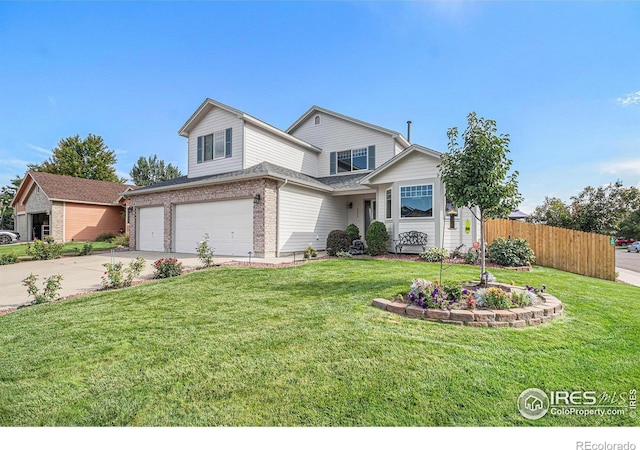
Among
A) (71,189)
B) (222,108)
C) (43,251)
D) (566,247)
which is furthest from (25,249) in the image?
(566,247)

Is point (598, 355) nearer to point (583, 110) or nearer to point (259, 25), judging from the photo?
point (583, 110)

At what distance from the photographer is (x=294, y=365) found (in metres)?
2.85

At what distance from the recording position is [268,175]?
1141cm

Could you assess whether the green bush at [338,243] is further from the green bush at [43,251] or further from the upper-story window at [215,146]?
the green bush at [43,251]

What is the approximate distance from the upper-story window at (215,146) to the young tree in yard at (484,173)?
1118 centimetres

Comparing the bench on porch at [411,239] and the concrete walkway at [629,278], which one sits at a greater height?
the bench on porch at [411,239]

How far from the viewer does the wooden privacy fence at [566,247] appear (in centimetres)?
1012

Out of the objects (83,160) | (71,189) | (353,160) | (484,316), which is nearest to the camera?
(484,316)

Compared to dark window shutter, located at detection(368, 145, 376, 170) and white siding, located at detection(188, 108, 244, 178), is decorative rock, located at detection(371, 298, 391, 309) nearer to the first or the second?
white siding, located at detection(188, 108, 244, 178)

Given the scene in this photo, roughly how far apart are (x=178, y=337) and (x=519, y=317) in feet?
14.9

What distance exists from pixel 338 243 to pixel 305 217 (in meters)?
2.02

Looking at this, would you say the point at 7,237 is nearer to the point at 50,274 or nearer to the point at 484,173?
the point at 50,274

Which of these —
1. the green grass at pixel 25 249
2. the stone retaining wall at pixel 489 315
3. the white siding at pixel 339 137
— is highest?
the white siding at pixel 339 137

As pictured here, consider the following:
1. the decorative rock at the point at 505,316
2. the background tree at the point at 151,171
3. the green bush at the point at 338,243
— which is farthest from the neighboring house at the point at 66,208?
the background tree at the point at 151,171
